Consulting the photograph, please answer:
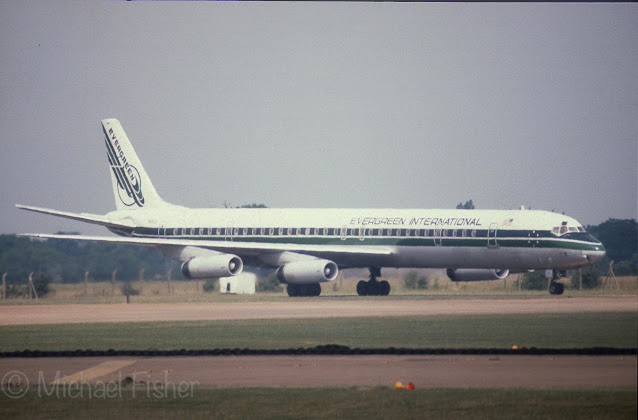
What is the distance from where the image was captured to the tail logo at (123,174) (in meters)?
58.5

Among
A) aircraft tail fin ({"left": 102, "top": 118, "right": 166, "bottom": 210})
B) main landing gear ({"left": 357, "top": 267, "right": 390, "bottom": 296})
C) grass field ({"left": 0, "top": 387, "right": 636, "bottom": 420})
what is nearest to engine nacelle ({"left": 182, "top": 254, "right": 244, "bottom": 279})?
main landing gear ({"left": 357, "top": 267, "right": 390, "bottom": 296})

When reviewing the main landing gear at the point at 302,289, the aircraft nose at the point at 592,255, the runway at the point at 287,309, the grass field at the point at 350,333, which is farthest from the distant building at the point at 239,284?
the grass field at the point at 350,333

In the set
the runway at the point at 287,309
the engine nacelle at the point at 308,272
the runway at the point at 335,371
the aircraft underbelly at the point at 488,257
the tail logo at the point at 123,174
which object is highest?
the tail logo at the point at 123,174

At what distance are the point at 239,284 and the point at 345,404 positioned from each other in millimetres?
41643

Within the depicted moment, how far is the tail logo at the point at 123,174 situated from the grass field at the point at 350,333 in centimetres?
2829

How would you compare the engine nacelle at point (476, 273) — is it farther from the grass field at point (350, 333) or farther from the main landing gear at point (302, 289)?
the grass field at point (350, 333)

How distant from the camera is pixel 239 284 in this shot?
56500 mm

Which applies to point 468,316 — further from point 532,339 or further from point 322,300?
point 322,300

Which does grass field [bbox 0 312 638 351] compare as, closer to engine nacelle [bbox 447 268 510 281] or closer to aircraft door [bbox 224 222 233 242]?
engine nacelle [bbox 447 268 510 281]

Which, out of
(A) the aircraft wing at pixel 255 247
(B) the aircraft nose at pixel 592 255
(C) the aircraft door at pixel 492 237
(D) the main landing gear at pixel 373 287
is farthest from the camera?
(D) the main landing gear at pixel 373 287

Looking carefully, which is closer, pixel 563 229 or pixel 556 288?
pixel 563 229

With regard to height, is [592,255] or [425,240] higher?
[425,240]

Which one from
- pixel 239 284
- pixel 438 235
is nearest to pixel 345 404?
pixel 438 235

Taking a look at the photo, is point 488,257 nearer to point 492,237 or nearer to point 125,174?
point 492,237
